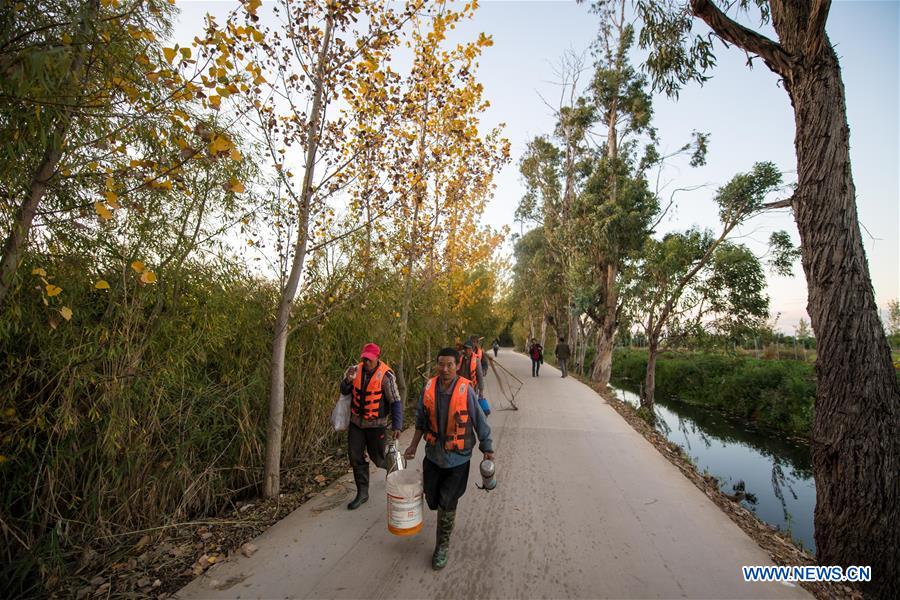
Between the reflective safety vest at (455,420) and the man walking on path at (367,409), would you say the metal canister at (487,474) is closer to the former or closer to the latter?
the reflective safety vest at (455,420)

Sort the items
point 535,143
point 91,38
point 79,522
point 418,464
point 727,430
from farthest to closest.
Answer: point 535,143 < point 727,430 < point 418,464 < point 79,522 < point 91,38

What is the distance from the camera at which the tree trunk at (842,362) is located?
3703 millimetres

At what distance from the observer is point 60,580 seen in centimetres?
283

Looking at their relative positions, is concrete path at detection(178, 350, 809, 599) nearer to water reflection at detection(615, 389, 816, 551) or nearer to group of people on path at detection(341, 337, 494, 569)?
group of people on path at detection(341, 337, 494, 569)

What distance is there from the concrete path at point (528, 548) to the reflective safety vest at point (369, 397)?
3.34 feet

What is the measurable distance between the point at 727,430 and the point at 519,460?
528 inches

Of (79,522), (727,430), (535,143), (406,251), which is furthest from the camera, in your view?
(535,143)

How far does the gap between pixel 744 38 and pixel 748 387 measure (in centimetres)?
1742

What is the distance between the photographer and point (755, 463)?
11164 millimetres

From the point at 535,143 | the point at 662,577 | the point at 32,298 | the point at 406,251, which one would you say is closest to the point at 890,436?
the point at 662,577

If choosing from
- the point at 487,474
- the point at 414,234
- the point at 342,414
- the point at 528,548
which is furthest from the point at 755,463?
the point at 342,414

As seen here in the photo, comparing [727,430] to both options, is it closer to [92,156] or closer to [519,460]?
[519,460]

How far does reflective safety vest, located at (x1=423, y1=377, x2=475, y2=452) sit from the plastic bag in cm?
116

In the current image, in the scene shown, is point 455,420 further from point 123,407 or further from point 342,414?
point 123,407
